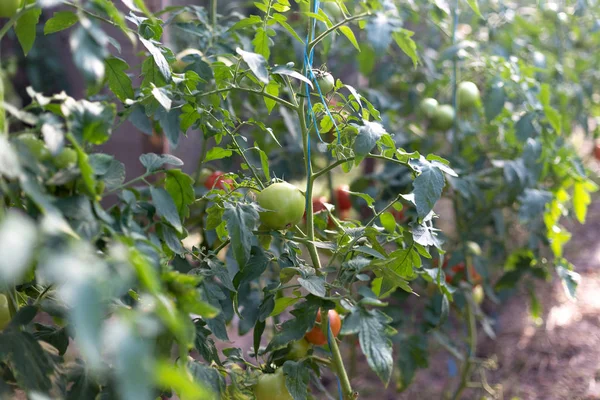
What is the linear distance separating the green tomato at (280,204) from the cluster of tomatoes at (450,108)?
2.98 feet

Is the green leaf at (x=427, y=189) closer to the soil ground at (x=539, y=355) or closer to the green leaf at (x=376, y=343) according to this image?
the green leaf at (x=376, y=343)

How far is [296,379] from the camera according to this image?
0.89m

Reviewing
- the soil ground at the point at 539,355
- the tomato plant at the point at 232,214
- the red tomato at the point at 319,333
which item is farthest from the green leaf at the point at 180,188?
the soil ground at the point at 539,355

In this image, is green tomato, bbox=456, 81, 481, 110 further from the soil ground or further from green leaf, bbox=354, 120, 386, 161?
green leaf, bbox=354, 120, 386, 161

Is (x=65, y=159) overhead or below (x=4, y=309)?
overhead

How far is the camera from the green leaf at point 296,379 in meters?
0.88

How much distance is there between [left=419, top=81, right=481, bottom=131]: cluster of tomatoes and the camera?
1.73m

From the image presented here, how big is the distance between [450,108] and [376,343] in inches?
46.5

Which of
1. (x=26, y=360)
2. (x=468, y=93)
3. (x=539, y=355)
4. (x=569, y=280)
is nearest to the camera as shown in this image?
(x=26, y=360)

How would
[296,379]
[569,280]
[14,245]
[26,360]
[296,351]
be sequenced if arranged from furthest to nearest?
[569,280], [296,351], [296,379], [26,360], [14,245]

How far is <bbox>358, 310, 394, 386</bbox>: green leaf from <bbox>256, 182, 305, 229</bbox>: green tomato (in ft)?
0.65

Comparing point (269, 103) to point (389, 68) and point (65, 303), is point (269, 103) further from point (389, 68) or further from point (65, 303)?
point (389, 68)

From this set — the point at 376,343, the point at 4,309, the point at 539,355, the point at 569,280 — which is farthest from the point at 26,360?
the point at 539,355

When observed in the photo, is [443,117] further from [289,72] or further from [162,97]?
[162,97]
